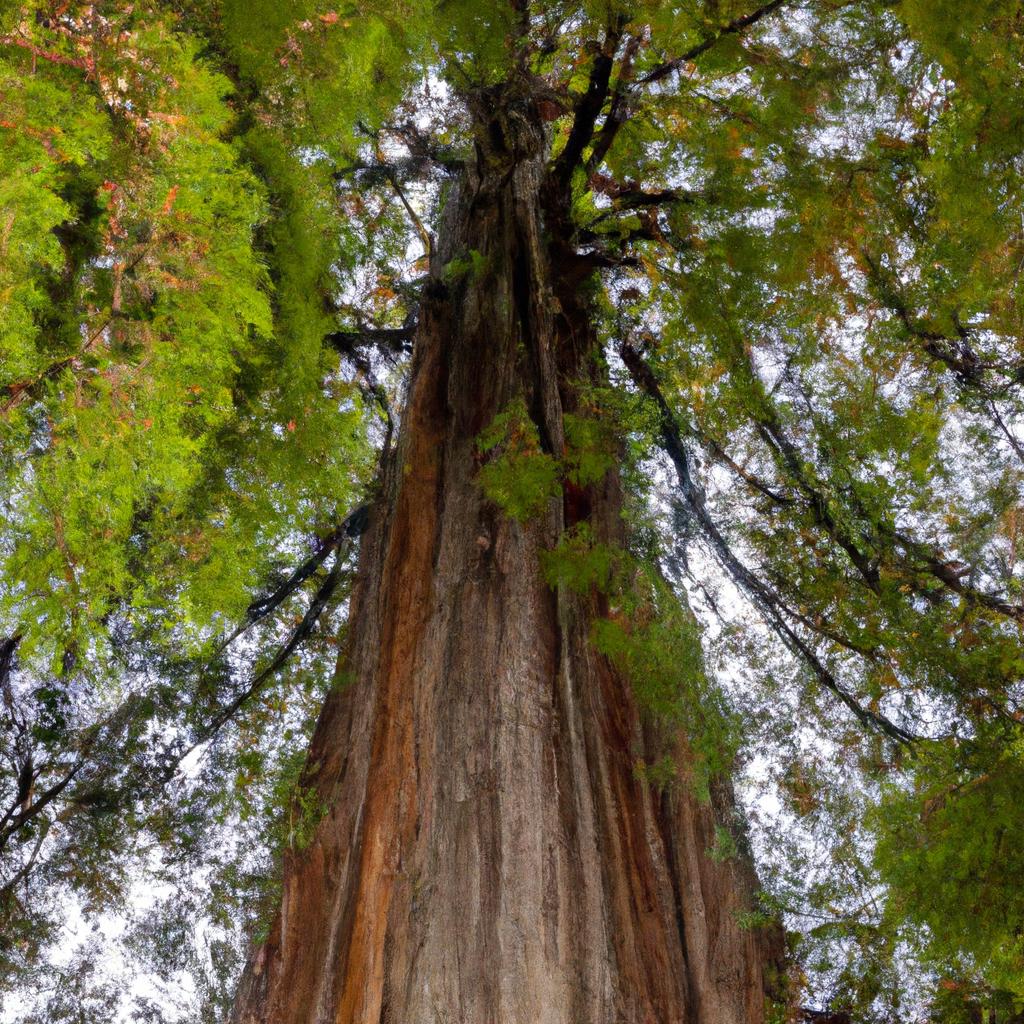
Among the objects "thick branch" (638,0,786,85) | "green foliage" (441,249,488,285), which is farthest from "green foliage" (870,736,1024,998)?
"green foliage" (441,249,488,285)

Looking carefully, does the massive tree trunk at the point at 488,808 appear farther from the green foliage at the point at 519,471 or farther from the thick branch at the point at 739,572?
the thick branch at the point at 739,572

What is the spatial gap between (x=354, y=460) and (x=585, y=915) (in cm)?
303

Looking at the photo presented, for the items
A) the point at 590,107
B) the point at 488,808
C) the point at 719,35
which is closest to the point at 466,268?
the point at 590,107

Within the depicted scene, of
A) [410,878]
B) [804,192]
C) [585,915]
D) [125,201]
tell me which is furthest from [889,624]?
[125,201]

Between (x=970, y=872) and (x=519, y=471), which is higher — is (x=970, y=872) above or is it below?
below

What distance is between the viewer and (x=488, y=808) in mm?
2695

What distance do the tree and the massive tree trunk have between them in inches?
0.8

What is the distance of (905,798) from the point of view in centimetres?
374

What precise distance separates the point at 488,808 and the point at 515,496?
55.9 inches

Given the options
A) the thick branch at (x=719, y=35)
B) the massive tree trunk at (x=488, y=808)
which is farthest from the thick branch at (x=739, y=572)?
the thick branch at (x=719, y=35)

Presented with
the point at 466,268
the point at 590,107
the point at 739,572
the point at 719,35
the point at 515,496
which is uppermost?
the point at 590,107

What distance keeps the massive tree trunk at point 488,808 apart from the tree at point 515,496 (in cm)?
2

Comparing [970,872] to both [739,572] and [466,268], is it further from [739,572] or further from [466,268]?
[466,268]

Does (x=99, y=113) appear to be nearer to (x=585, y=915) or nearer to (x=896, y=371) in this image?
(x=585, y=915)
